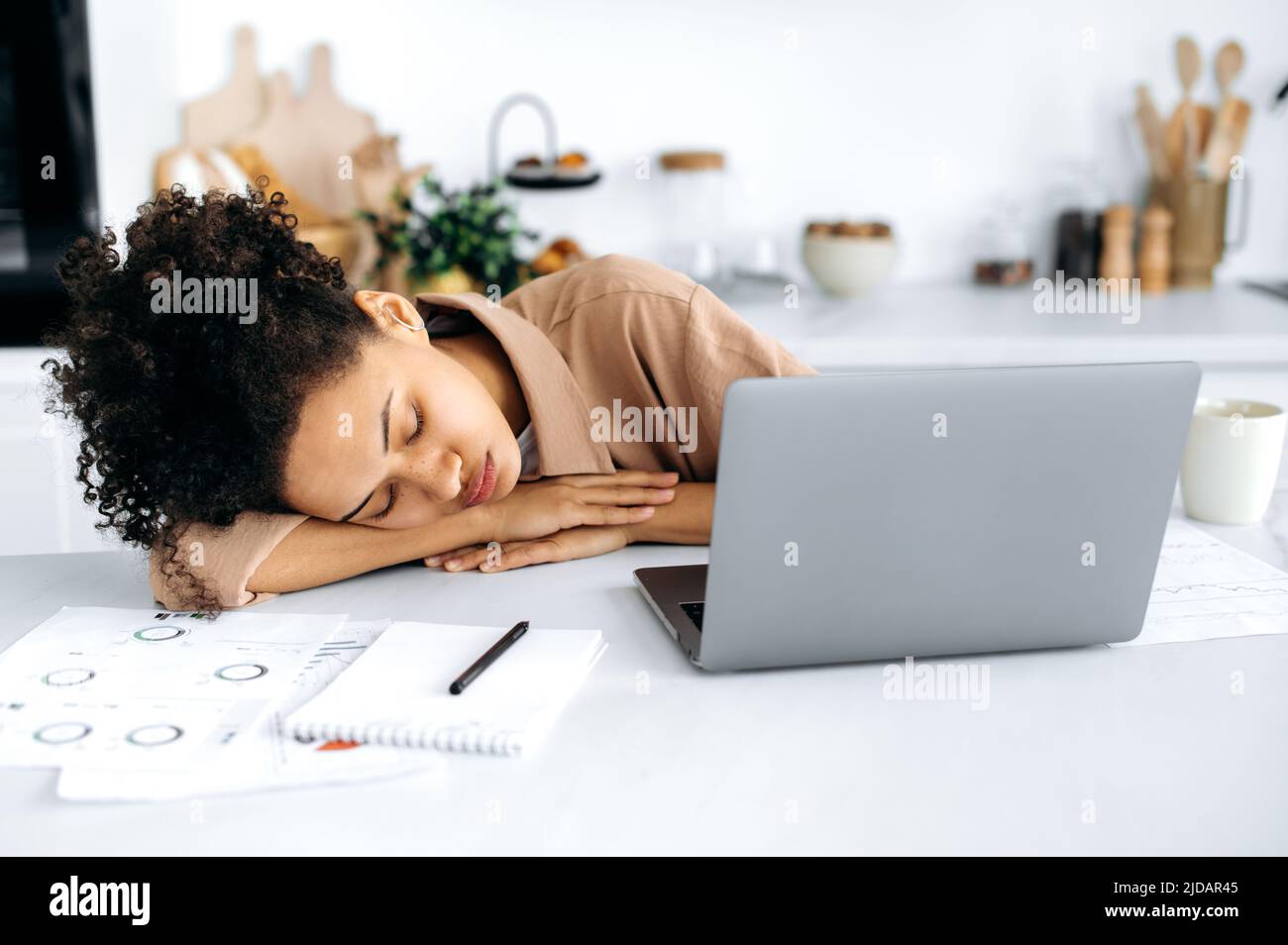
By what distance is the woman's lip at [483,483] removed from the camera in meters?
1.07

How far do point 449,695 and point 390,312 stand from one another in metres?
0.49

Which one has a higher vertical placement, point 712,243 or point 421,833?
point 712,243

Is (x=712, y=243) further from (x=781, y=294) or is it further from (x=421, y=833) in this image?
(x=421, y=833)

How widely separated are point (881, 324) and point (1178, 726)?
1504 millimetres

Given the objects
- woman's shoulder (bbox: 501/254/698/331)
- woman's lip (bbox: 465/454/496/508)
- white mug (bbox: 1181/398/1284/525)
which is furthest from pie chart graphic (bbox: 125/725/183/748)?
white mug (bbox: 1181/398/1284/525)

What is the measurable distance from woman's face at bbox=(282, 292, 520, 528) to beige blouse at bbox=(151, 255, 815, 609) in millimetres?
101

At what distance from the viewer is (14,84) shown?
206 centimetres

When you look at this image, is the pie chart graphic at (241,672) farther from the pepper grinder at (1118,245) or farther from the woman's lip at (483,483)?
the pepper grinder at (1118,245)

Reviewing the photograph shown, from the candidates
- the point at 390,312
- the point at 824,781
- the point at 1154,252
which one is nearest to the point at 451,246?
the point at 390,312

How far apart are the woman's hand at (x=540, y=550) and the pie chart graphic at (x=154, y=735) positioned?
1.17ft

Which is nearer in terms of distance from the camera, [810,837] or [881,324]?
[810,837]

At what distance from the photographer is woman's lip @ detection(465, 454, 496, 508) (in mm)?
1074

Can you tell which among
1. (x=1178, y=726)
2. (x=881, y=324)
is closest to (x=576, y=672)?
(x=1178, y=726)

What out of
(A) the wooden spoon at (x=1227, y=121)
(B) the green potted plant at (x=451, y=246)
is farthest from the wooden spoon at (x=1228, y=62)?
(B) the green potted plant at (x=451, y=246)
